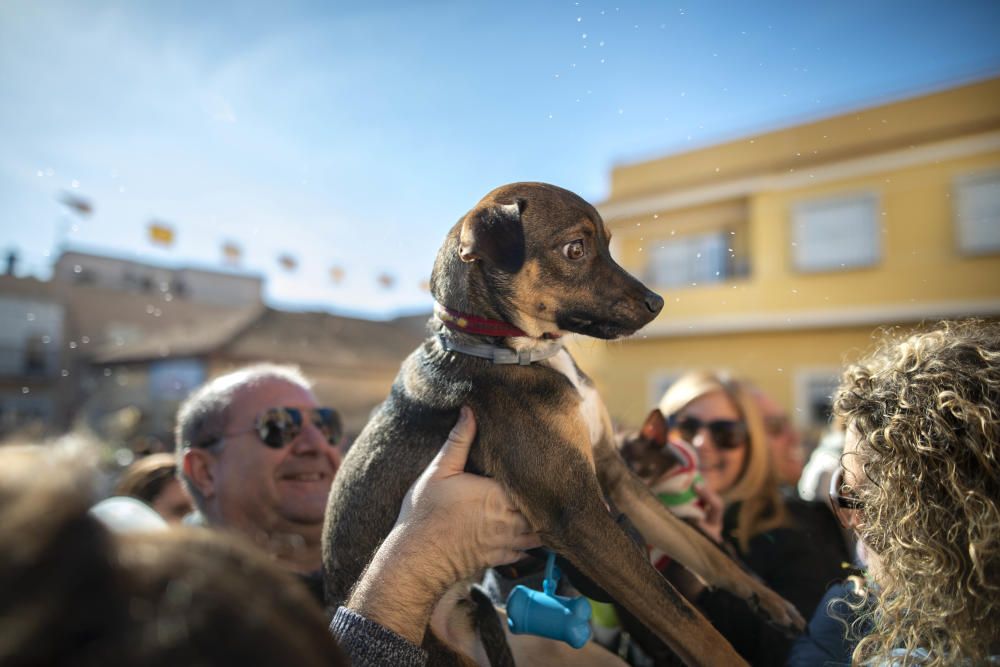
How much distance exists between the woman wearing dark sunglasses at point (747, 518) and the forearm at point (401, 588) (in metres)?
1.23

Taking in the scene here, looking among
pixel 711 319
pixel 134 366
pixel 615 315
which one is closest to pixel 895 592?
pixel 615 315

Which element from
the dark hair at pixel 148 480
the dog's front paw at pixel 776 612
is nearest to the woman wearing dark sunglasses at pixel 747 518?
the dog's front paw at pixel 776 612

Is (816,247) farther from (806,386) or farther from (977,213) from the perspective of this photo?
(806,386)

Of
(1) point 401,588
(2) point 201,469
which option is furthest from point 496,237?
(2) point 201,469

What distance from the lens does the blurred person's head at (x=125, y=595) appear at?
0.65 metres

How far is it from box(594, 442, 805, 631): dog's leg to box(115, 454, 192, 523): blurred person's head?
8.68 feet

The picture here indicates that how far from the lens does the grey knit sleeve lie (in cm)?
152

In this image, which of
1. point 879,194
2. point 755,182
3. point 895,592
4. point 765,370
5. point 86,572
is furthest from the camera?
point 765,370

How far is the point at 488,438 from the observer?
2.00 metres

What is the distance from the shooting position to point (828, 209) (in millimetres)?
13438

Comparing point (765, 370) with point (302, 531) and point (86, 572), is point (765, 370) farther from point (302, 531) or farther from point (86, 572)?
point (86, 572)

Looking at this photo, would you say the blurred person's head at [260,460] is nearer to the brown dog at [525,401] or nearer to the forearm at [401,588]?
the brown dog at [525,401]

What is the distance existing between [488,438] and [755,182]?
13375 mm

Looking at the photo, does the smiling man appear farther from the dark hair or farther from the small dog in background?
the small dog in background
